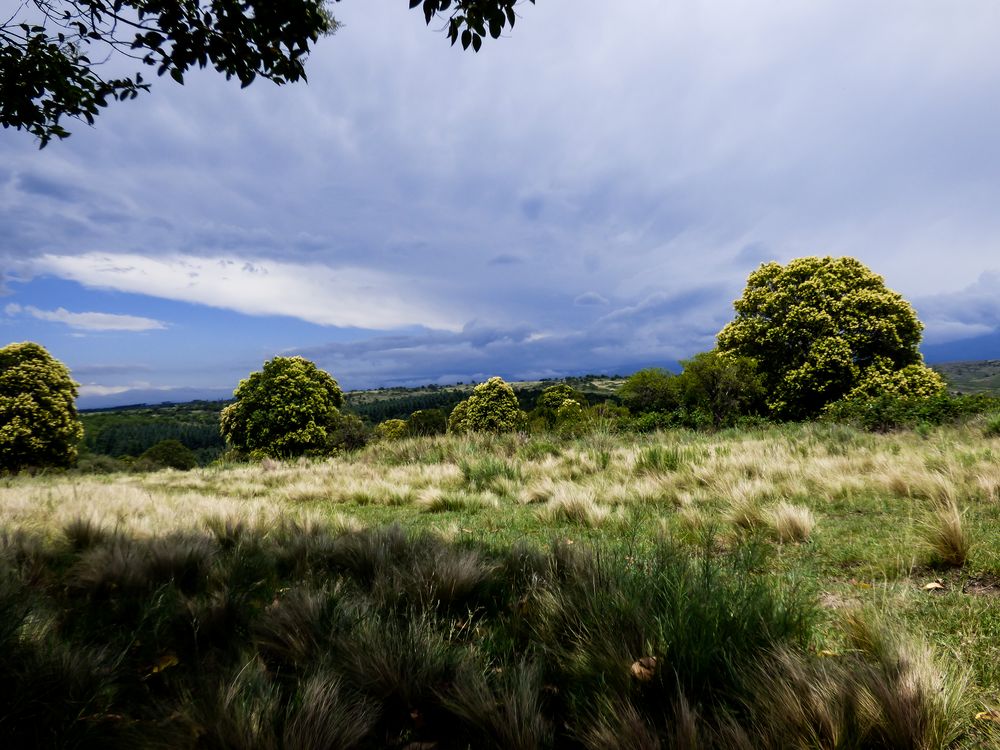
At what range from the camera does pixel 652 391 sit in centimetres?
2248

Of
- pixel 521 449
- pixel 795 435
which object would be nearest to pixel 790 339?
pixel 795 435

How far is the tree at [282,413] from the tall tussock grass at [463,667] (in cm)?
4136

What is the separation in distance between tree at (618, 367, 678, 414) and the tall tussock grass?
19863 mm

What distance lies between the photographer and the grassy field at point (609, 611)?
1.69 metres

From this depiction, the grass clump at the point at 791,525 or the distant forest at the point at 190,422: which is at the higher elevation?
the grass clump at the point at 791,525

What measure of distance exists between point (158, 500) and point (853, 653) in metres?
9.78

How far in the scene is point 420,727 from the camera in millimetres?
1956

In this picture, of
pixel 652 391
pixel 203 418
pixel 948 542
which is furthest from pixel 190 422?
pixel 948 542

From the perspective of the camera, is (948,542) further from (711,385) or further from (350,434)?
(350,434)

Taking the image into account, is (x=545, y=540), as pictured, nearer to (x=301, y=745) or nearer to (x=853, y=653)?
(x=853, y=653)

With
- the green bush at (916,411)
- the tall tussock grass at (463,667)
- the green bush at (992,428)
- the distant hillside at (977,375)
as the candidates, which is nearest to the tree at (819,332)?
the green bush at (916,411)

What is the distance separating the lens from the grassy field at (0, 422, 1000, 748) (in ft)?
5.54

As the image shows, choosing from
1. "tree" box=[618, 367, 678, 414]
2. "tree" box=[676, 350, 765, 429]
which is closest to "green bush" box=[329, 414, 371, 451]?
"tree" box=[618, 367, 678, 414]

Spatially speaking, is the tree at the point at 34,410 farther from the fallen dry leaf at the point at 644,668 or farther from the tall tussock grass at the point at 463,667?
the fallen dry leaf at the point at 644,668
